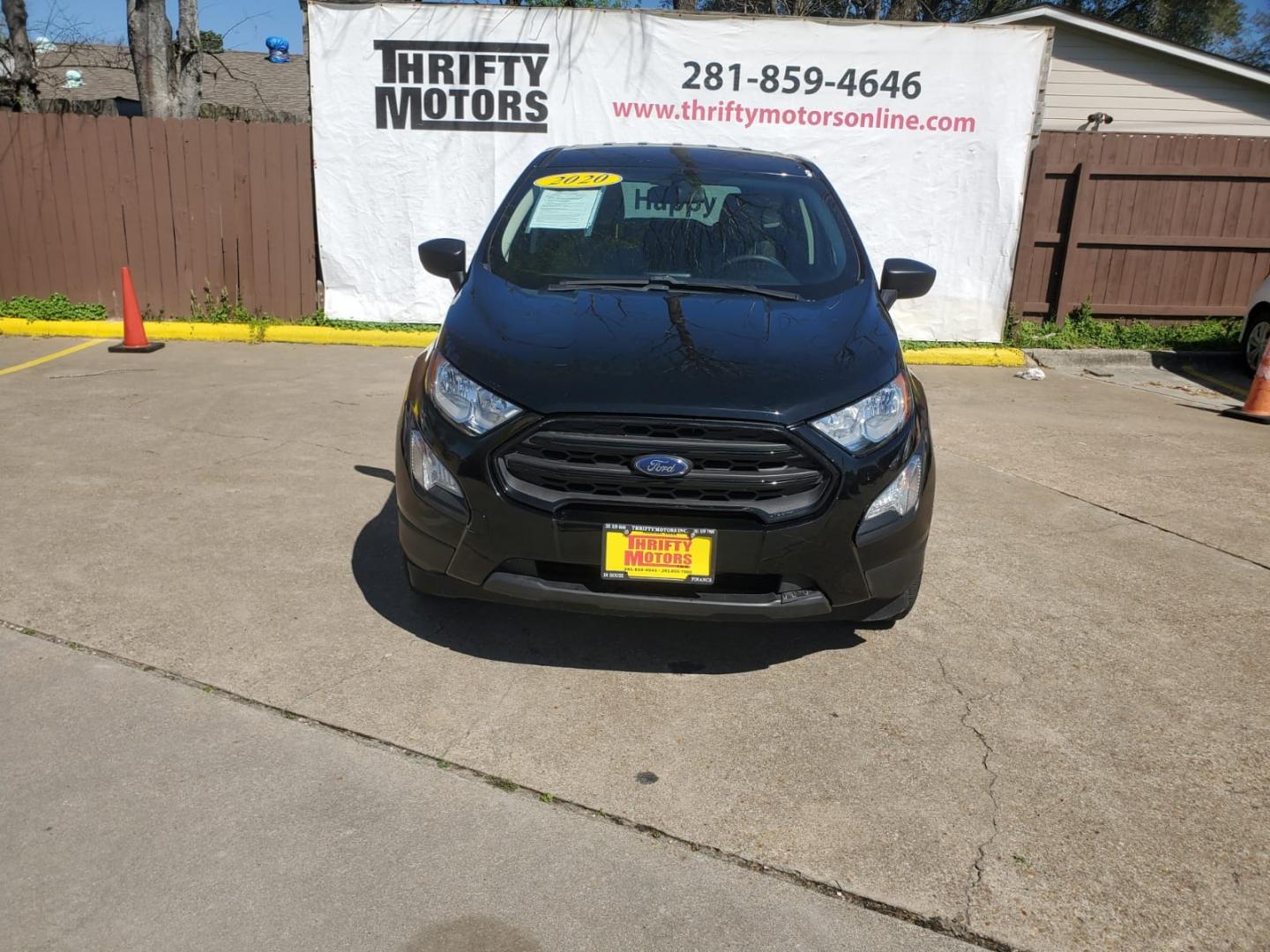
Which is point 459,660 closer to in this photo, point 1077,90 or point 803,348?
point 803,348

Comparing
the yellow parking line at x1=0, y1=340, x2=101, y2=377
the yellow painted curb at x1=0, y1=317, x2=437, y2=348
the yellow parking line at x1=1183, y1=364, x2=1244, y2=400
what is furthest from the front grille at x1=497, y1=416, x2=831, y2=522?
the yellow parking line at x1=1183, y1=364, x2=1244, y2=400

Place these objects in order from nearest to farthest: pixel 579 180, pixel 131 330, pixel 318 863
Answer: pixel 318 863 → pixel 579 180 → pixel 131 330

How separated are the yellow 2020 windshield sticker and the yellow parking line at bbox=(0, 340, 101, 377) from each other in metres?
5.55

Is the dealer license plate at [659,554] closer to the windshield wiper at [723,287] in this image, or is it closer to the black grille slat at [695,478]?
the black grille slat at [695,478]

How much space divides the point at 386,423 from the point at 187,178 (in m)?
4.74

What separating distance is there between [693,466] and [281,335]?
772 cm

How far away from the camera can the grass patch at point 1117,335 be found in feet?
34.6

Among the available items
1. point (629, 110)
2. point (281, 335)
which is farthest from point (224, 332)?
point (629, 110)

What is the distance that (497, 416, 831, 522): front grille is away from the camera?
3264 mm

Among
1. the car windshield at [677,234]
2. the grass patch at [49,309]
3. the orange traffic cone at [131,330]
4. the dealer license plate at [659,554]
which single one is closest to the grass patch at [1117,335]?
the car windshield at [677,234]

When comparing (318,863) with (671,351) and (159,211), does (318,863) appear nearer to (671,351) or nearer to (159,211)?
(671,351)

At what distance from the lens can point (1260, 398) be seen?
8039 millimetres

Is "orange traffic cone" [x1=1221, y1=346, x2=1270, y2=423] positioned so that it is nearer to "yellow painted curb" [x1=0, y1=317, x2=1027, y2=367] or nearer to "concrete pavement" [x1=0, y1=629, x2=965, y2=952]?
"yellow painted curb" [x1=0, y1=317, x2=1027, y2=367]

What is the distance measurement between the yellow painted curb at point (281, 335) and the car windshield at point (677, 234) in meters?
5.22
